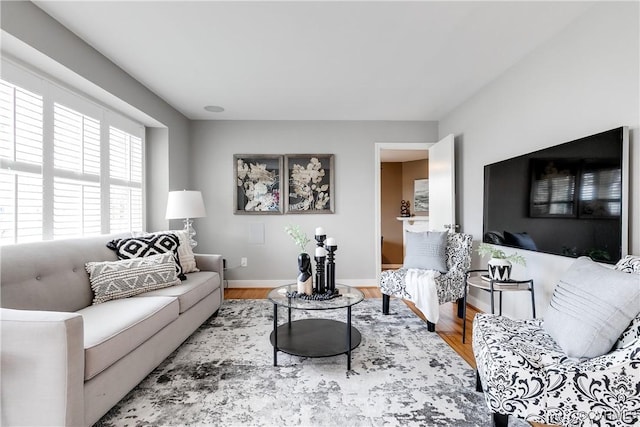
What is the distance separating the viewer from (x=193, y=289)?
2547 millimetres

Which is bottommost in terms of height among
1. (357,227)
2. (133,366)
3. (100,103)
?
(133,366)

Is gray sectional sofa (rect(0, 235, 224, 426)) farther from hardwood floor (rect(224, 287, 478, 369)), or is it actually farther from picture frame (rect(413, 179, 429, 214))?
picture frame (rect(413, 179, 429, 214))

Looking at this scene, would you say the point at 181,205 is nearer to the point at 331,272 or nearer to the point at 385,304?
the point at 331,272

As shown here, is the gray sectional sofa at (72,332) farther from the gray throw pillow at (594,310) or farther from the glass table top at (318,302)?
the gray throw pillow at (594,310)

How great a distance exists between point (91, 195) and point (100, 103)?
89 cm

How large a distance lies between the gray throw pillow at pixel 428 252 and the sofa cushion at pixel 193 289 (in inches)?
80.8

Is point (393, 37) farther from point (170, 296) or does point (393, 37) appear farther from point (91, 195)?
point (91, 195)

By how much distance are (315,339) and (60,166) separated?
249cm

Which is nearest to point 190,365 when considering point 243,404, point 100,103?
point 243,404

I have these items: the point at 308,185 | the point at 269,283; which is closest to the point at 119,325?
the point at 269,283

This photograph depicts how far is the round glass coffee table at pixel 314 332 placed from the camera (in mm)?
2107

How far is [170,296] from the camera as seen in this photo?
7.50ft

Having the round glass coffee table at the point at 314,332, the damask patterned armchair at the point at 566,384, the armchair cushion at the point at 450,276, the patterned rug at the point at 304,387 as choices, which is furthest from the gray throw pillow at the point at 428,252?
the damask patterned armchair at the point at 566,384

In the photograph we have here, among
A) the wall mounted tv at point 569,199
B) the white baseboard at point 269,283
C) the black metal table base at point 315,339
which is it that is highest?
the wall mounted tv at point 569,199
